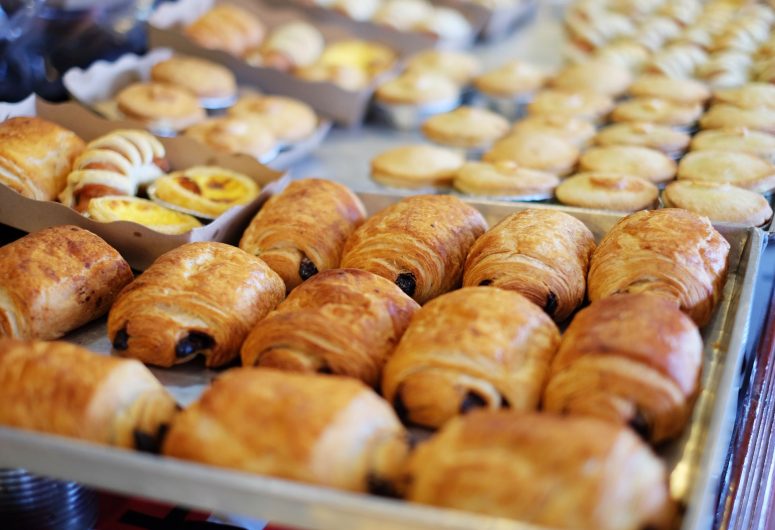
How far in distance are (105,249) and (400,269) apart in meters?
1.03

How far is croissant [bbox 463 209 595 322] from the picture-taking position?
251 centimetres

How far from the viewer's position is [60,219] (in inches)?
119

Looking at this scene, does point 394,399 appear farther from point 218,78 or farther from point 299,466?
point 218,78

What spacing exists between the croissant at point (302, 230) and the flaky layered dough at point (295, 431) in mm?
981

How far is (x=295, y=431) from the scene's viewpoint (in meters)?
1.72

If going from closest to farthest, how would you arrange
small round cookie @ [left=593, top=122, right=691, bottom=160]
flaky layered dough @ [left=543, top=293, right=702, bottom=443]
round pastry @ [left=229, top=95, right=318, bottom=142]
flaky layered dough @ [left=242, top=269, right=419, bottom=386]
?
flaky layered dough @ [left=543, top=293, right=702, bottom=443], flaky layered dough @ [left=242, top=269, right=419, bottom=386], small round cookie @ [left=593, top=122, right=691, bottom=160], round pastry @ [left=229, top=95, right=318, bottom=142]

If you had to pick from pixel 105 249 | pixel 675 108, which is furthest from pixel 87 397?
pixel 675 108

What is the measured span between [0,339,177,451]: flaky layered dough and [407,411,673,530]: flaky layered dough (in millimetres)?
731

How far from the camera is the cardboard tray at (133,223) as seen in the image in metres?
A: 2.92

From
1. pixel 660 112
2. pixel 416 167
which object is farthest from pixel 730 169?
pixel 416 167

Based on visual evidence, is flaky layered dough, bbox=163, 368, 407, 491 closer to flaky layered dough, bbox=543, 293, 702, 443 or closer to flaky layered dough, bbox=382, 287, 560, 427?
flaky layered dough, bbox=382, 287, 560, 427

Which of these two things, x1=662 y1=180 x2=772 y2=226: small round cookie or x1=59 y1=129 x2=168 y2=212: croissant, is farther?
x1=59 y1=129 x2=168 y2=212: croissant

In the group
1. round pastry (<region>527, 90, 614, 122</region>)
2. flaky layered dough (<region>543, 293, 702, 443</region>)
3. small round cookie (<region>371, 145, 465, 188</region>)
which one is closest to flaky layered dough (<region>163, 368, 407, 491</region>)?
flaky layered dough (<region>543, 293, 702, 443</region>)

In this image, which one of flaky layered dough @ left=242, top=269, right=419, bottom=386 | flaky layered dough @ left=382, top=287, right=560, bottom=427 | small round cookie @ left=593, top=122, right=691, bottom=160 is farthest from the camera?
small round cookie @ left=593, top=122, right=691, bottom=160
